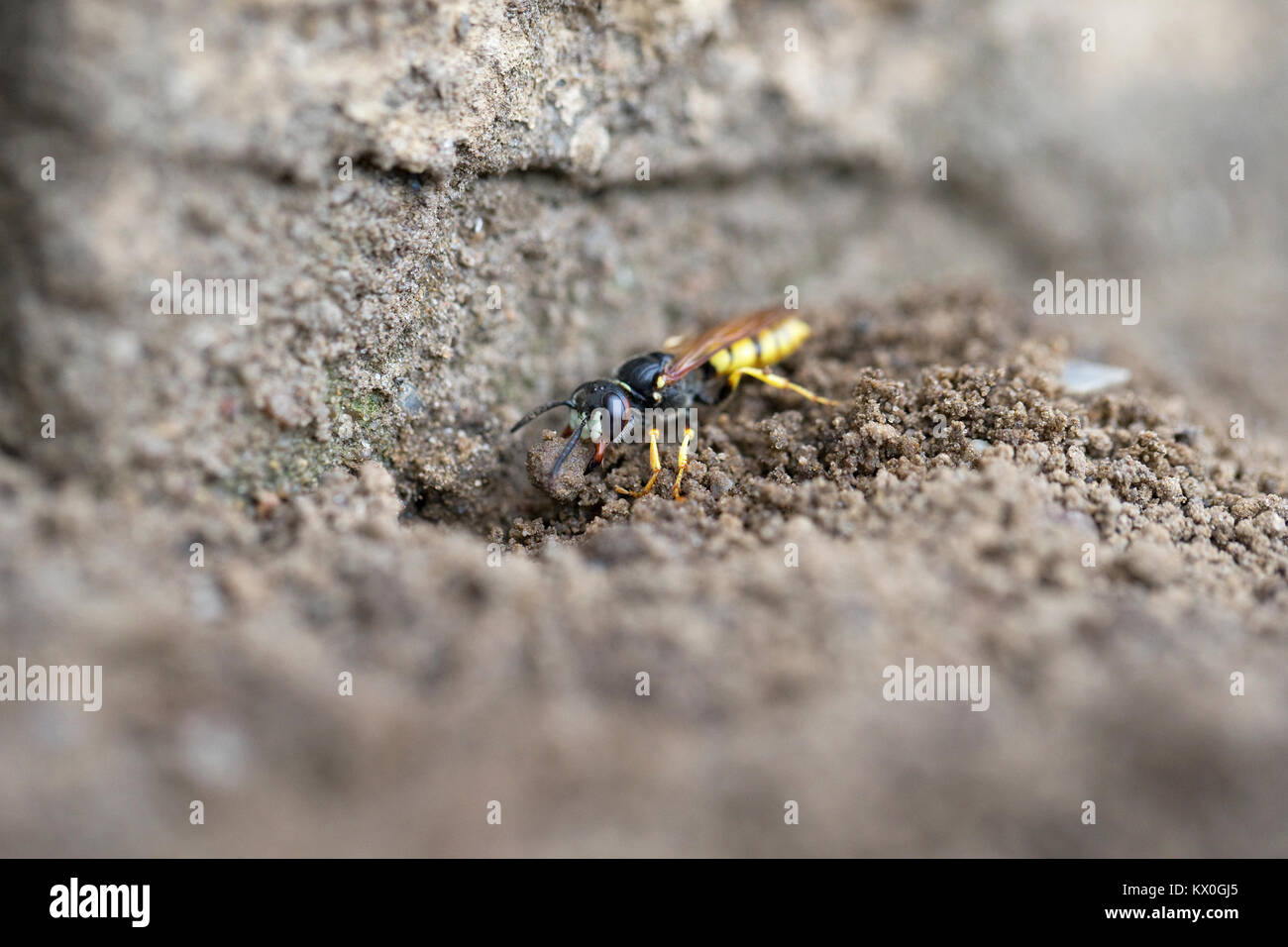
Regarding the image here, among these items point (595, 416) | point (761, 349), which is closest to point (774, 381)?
point (761, 349)

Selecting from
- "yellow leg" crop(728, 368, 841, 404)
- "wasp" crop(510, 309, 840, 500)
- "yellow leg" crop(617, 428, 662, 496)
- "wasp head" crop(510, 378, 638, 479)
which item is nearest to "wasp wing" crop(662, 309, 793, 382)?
"wasp" crop(510, 309, 840, 500)

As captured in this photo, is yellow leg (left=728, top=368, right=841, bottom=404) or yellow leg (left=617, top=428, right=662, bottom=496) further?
yellow leg (left=728, top=368, right=841, bottom=404)

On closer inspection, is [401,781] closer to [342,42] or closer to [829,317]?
[342,42]

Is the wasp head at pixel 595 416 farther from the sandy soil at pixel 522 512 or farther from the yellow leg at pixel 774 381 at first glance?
the yellow leg at pixel 774 381

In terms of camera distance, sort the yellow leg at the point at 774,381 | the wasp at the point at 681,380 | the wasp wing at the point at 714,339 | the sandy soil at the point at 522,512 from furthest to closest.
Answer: the wasp wing at the point at 714,339 < the yellow leg at the point at 774,381 < the wasp at the point at 681,380 < the sandy soil at the point at 522,512

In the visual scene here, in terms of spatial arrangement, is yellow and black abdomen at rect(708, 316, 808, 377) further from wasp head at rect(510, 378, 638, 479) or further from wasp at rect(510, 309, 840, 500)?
wasp head at rect(510, 378, 638, 479)

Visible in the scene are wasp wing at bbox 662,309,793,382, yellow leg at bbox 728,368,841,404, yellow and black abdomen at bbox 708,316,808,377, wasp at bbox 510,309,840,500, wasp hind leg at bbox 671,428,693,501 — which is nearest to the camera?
wasp hind leg at bbox 671,428,693,501

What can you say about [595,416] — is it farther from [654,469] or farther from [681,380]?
[681,380]

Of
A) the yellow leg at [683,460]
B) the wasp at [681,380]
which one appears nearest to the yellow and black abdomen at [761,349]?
the wasp at [681,380]
